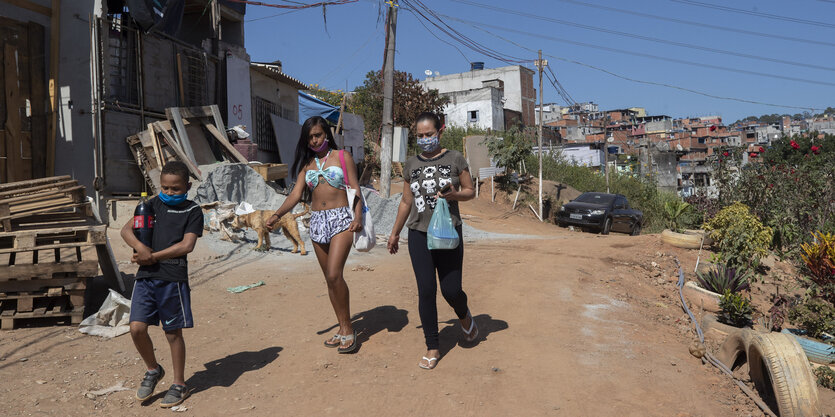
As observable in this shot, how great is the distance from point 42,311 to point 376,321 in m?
2.95

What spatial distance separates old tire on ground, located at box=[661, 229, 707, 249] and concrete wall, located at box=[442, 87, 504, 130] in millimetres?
33931

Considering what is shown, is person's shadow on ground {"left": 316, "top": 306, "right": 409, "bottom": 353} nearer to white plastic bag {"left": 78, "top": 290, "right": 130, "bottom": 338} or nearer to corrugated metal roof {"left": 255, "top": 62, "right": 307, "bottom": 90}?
white plastic bag {"left": 78, "top": 290, "right": 130, "bottom": 338}

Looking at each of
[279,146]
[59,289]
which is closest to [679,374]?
[59,289]

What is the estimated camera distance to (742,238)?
28.5ft

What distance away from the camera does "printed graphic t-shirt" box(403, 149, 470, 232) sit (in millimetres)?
4559

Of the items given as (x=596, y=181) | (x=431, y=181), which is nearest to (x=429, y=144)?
(x=431, y=181)

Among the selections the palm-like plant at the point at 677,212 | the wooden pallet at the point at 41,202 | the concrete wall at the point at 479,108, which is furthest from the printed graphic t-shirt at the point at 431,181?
the concrete wall at the point at 479,108

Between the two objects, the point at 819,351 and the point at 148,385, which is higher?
the point at 148,385

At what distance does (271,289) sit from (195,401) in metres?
3.14

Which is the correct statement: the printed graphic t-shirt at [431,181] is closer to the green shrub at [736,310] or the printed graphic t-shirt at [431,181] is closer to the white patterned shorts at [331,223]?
the white patterned shorts at [331,223]

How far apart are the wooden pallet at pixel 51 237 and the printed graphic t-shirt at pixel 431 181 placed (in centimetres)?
308

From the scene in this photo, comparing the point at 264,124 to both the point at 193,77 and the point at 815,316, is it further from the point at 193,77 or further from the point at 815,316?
the point at 815,316

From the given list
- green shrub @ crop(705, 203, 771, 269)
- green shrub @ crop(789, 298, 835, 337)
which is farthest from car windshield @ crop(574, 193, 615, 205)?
green shrub @ crop(789, 298, 835, 337)

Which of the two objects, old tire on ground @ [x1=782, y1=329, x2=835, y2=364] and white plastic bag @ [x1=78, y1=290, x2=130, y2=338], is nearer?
white plastic bag @ [x1=78, y1=290, x2=130, y2=338]
